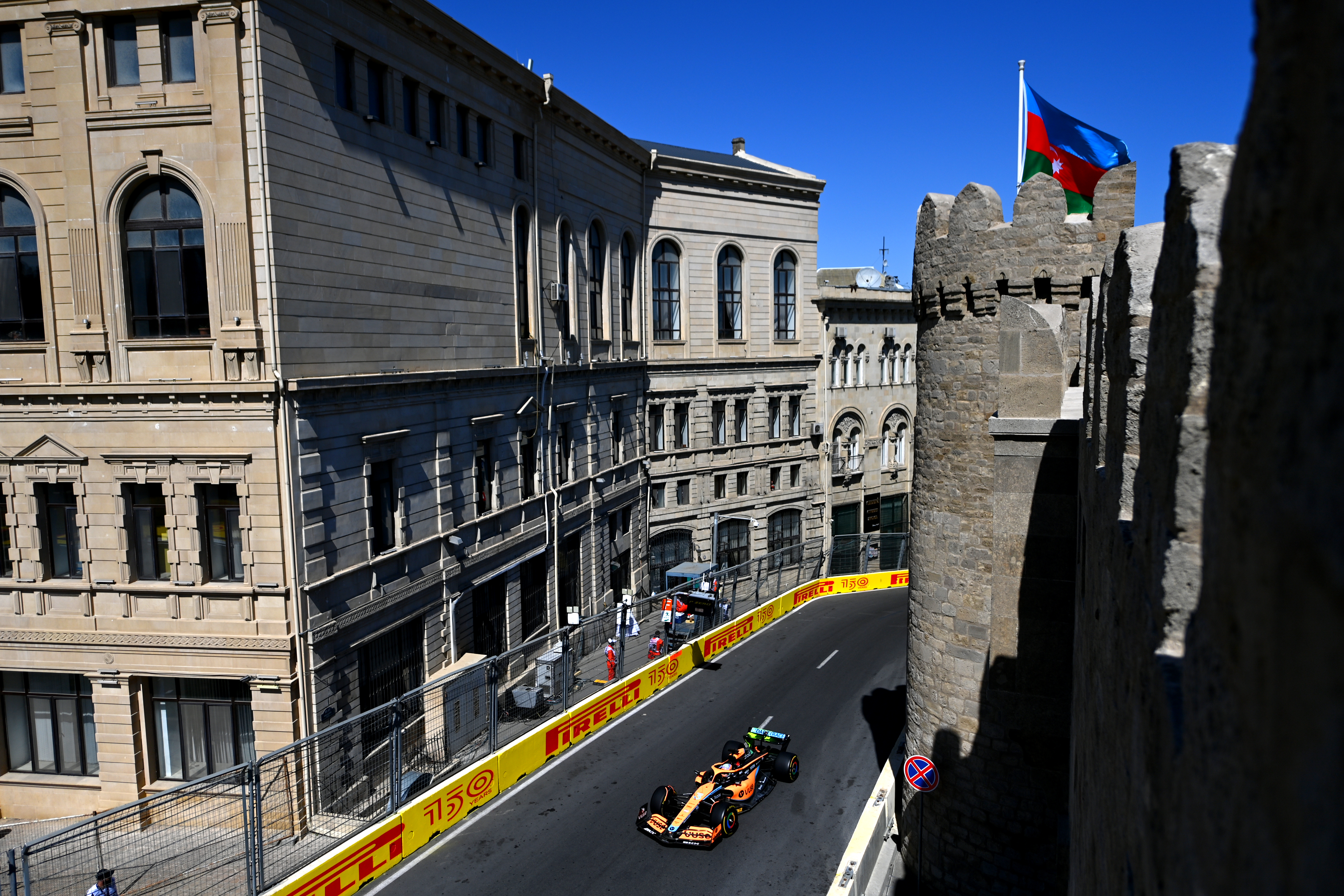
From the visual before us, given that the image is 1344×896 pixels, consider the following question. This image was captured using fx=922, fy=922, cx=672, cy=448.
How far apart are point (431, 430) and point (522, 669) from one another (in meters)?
8.32

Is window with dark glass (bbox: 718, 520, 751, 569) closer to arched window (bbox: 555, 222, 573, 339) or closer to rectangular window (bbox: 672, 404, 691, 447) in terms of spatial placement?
rectangular window (bbox: 672, 404, 691, 447)

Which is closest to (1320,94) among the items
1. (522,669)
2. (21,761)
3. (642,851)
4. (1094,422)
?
(1094,422)

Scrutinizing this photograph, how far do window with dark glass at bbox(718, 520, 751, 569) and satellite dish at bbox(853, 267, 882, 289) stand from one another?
46.6ft

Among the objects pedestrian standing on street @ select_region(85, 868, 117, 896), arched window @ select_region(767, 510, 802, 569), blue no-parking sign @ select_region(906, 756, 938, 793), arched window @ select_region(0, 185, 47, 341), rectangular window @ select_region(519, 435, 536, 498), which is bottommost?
arched window @ select_region(767, 510, 802, 569)

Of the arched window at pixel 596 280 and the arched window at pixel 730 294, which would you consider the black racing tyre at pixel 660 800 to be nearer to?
the arched window at pixel 596 280

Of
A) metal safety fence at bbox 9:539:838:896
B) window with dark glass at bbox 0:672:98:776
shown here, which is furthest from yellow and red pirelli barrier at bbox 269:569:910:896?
window with dark glass at bbox 0:672:98:776

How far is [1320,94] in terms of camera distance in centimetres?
129

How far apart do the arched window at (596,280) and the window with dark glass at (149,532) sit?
17599 mm

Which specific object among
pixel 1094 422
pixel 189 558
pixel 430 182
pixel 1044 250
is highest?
pixel 430 182

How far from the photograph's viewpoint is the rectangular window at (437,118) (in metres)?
24.3

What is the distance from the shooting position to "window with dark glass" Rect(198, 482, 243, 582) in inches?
748

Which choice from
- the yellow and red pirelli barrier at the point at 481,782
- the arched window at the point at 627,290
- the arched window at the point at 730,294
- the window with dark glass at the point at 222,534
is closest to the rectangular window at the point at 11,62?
the window with dark glass at the point at 222,534

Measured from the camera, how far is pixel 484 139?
27.0 m

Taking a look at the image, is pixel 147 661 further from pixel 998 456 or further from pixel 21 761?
pixel 998 456
